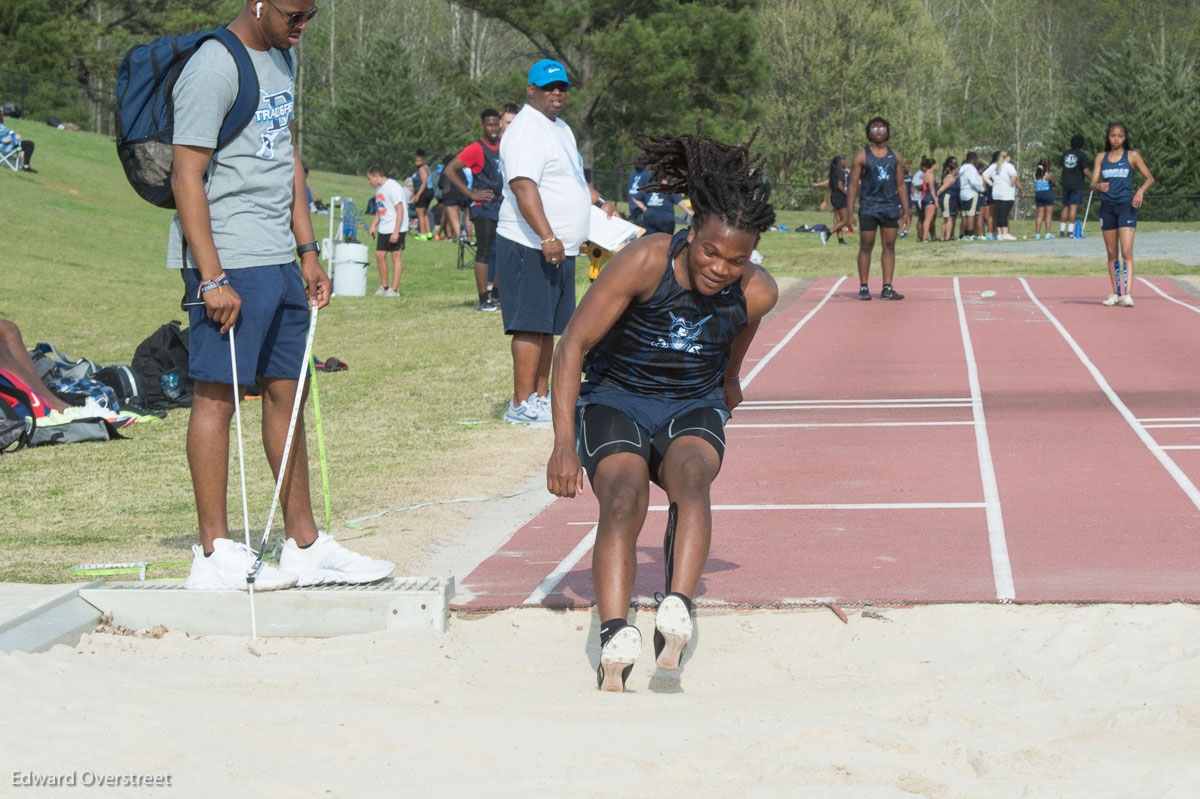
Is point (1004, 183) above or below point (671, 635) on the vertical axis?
above

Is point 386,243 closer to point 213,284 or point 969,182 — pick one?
point 969,182

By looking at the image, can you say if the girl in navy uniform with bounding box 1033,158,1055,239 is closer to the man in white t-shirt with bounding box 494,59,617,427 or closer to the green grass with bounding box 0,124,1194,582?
the green grass with bounding box 0,124,1194,582

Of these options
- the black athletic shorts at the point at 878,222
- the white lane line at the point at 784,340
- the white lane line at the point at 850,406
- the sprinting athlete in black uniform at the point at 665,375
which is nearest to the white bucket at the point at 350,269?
the white lane line at the point at 784,340

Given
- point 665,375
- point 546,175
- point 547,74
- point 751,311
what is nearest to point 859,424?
point 546,175

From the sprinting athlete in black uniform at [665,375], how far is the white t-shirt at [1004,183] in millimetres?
22888

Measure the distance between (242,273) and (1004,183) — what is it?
2382 cm

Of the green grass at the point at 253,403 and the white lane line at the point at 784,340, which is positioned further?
the white lane line at the point at 784,340

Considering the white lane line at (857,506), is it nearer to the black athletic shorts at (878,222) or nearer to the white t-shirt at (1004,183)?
the black athletic shorts at (878,222)

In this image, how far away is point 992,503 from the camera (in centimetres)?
612

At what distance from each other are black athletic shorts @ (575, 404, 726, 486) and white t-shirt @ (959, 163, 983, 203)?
23.1 metres

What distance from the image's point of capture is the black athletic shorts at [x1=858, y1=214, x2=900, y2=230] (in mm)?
14188

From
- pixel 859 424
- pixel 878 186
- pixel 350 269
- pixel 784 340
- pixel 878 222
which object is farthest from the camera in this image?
pixel 350 269

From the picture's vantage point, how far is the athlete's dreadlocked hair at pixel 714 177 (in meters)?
4.19

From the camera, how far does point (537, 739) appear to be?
Result: 343 centimetres
